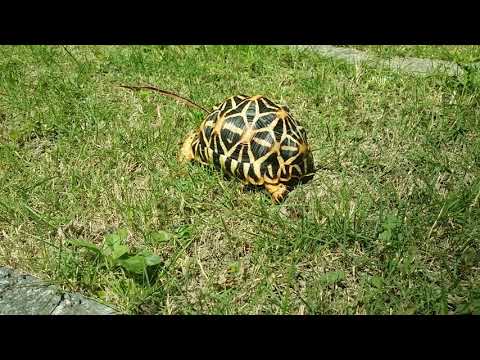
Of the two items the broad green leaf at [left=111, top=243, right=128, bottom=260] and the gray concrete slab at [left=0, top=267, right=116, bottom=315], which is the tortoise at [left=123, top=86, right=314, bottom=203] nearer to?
the broad green leaf at [left=111, top=243, right=128, bottom=260]

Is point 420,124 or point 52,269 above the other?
point 420,124

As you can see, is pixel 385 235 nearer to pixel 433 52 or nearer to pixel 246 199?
pixel 246 199

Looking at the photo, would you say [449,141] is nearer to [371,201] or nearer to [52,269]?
[371,201]

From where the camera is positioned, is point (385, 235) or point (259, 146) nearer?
point (385, 235)

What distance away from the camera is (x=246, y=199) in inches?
83.7

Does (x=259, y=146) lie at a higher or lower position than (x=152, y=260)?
higher

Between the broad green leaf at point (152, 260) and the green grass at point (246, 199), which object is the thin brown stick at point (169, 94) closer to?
the green grass at point (246, 199)

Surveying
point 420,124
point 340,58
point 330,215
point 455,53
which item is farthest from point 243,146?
point 455,53

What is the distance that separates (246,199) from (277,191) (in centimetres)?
14

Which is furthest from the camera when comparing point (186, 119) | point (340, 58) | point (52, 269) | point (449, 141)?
point (340, 58)

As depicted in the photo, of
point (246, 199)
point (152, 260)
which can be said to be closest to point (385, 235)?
point (246, 199)

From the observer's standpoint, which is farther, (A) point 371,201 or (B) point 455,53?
(B) point 455,53

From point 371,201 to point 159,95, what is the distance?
1.48 metres

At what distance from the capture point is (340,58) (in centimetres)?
338
